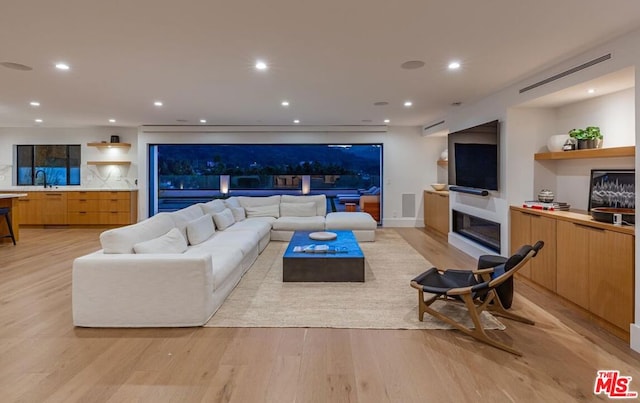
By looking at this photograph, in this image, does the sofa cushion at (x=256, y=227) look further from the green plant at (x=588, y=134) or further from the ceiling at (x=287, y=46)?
the green plant at (x=588, y=134)

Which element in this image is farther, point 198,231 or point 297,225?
point 297,225

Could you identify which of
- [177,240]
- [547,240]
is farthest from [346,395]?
[547,240]

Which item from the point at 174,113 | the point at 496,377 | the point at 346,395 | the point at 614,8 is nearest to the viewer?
the point at 346,395

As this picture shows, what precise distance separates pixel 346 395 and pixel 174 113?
626 cm

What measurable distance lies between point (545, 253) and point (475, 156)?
2100mm

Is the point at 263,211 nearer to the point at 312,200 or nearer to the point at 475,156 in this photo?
the point at 312,200

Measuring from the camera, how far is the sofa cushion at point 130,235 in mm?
3115

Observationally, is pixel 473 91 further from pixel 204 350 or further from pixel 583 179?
pixel 204 350

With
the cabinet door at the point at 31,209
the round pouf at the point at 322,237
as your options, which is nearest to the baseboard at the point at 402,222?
the round pouf at the point at 322,237

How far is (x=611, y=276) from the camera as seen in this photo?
2885 millimetres

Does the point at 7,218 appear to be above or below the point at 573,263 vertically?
above

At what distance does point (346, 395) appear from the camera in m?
2.08

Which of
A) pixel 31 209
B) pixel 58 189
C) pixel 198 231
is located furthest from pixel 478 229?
pixel 31 209

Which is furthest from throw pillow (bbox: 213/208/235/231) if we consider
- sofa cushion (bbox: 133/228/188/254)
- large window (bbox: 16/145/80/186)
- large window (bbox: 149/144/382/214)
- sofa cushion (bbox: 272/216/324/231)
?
large window (bbox: 16/145/80/186)
